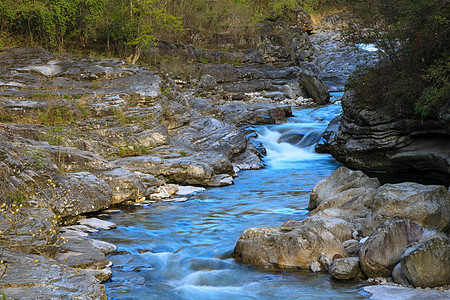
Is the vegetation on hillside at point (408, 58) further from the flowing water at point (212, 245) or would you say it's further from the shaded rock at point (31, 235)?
the shaded rock at point (31, 235)

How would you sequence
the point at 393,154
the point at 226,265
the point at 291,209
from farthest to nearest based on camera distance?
the point at 393,154, the point at 291,209, the point at 226,265

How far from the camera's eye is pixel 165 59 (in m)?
24.8

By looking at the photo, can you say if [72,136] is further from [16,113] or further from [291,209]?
[291,209]

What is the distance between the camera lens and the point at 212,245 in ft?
25.3

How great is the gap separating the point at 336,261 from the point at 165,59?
2037cm

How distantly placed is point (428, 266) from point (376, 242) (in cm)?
80

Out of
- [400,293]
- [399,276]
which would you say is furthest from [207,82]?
[400,293]

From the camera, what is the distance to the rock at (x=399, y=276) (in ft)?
18.3

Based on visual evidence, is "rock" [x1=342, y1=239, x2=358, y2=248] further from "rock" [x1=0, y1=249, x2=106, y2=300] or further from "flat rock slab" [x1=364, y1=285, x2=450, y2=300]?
"rock" [x1=0, y1=249, x2=106, y2=300]

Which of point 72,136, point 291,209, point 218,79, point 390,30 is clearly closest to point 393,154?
point 390,30

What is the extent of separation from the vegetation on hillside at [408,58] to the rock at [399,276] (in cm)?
508

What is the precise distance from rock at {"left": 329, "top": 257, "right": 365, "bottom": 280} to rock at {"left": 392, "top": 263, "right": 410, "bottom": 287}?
1.49 feet

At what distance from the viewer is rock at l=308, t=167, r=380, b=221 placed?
8.45 m

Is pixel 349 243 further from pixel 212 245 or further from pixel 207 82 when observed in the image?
pixel 207 82
